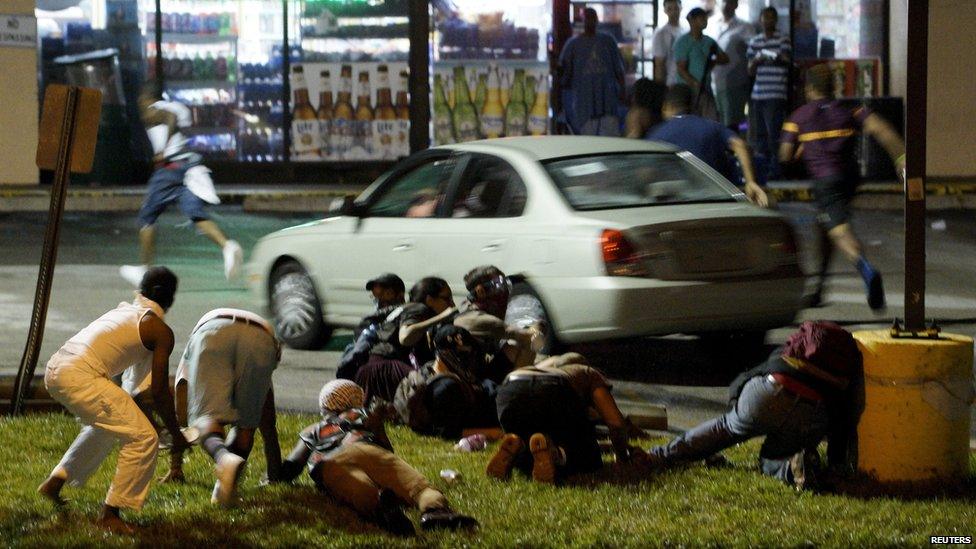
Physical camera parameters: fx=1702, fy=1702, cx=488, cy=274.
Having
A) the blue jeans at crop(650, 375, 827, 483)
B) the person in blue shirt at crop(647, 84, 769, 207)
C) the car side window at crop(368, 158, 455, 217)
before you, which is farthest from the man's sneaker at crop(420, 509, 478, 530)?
the person in blue shirt at crop(647, 84, 769, 207)

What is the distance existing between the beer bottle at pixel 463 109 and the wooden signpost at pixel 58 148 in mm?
12822

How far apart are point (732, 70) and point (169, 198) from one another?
8.92 metres

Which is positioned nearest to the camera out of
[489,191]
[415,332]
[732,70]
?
[415,332]

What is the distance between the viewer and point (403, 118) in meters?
21.8

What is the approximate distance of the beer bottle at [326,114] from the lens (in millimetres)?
21844

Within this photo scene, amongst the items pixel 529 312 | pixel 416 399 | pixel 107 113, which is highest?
pixel 107 113

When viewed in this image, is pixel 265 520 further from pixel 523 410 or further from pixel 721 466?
pixel 721 466

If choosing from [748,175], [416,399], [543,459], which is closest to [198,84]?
[748,175]

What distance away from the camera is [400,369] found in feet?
28.3

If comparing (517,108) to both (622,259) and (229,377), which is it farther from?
(229,377)

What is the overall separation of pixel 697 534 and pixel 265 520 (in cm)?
165

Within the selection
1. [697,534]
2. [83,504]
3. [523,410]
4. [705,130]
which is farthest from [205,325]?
[705,130]

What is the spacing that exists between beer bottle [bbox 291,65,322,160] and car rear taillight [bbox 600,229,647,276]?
13.1 metres

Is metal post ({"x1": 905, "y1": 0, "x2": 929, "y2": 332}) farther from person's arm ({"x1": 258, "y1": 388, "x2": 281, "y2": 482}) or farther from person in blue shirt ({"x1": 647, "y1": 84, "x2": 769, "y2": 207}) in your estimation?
person in blue shirt ({"x1": 647, "y1": 84, "x2": 769, "y2": 207})
